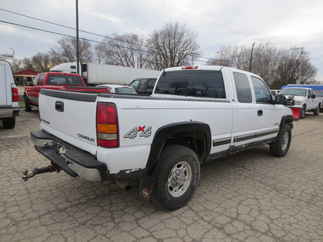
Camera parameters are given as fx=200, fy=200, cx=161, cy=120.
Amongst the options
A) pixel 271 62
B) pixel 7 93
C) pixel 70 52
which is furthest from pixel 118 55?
pixel 7 93

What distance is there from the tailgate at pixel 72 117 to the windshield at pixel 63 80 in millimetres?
6724

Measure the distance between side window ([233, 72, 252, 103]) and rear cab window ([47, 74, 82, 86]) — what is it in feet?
25.9

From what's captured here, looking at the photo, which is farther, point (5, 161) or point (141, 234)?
point (5, 161)

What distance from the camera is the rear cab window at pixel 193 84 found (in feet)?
11.0

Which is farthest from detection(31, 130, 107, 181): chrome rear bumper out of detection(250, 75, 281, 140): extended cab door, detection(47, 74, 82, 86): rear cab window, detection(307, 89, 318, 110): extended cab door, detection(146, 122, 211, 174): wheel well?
detection(307, 89, 318, 110): extended cab door

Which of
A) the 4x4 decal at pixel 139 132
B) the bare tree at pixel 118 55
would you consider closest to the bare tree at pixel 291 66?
the bare tree at pixel 118 55

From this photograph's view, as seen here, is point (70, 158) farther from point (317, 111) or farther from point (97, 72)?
point (317, 111)

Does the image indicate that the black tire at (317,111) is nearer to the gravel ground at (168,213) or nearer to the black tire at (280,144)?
the black tire at (280,144)

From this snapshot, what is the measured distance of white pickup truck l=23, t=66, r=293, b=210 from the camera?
1925 mm

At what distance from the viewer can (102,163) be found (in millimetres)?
1908

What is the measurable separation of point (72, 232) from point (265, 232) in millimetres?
2131

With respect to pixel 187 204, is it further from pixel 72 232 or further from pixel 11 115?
pixel 11 115

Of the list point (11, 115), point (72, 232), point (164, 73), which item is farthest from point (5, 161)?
point (164, 73)

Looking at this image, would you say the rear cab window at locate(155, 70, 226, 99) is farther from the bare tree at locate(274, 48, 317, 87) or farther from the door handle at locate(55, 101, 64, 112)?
the bare tree at locate(274, 48, 317, 87)
